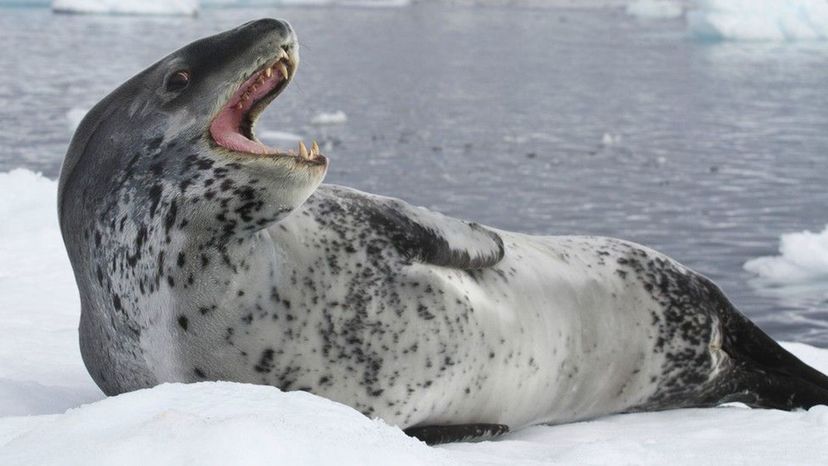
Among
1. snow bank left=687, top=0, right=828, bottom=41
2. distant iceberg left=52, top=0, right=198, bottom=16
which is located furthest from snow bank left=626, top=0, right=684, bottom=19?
distant iceberg left=52, top=0, right=198, bottom=16

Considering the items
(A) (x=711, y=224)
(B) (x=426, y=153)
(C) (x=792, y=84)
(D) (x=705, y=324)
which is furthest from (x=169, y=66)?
(C) (x=792, y=84)

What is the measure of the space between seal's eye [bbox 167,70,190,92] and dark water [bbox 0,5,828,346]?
4.86 metres

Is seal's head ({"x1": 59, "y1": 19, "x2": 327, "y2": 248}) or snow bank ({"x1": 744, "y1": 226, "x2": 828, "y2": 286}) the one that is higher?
seal's head ({"x1": 59, "y1": 19, "x2": 327, "y2": 248})

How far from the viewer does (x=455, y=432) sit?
132 inches

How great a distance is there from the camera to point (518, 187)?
44.6ft

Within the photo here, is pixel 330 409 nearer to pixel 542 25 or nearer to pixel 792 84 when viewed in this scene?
pixel 792 84

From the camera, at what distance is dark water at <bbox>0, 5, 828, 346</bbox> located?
11.4 metres

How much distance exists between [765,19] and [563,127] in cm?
1675

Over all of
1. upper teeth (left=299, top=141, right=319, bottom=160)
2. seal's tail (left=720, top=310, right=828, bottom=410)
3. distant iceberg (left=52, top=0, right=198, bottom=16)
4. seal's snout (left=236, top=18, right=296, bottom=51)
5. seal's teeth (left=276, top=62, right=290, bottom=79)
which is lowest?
distant iceberg (left=52, top=0, right=198, bottom=16)

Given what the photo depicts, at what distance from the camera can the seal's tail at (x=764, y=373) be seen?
13.1 feet

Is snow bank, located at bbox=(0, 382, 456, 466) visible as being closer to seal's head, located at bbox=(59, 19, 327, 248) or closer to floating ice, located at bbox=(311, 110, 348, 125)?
seal's head, located at bbox=(59, 19, 327, 248)

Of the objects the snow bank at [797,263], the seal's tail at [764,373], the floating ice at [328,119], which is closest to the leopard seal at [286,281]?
the seal's tail at [764,373]

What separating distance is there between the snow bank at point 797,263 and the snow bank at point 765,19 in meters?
25.2

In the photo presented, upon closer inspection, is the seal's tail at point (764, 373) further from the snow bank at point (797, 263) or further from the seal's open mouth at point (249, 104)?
the snow bank at point (797, 263)
